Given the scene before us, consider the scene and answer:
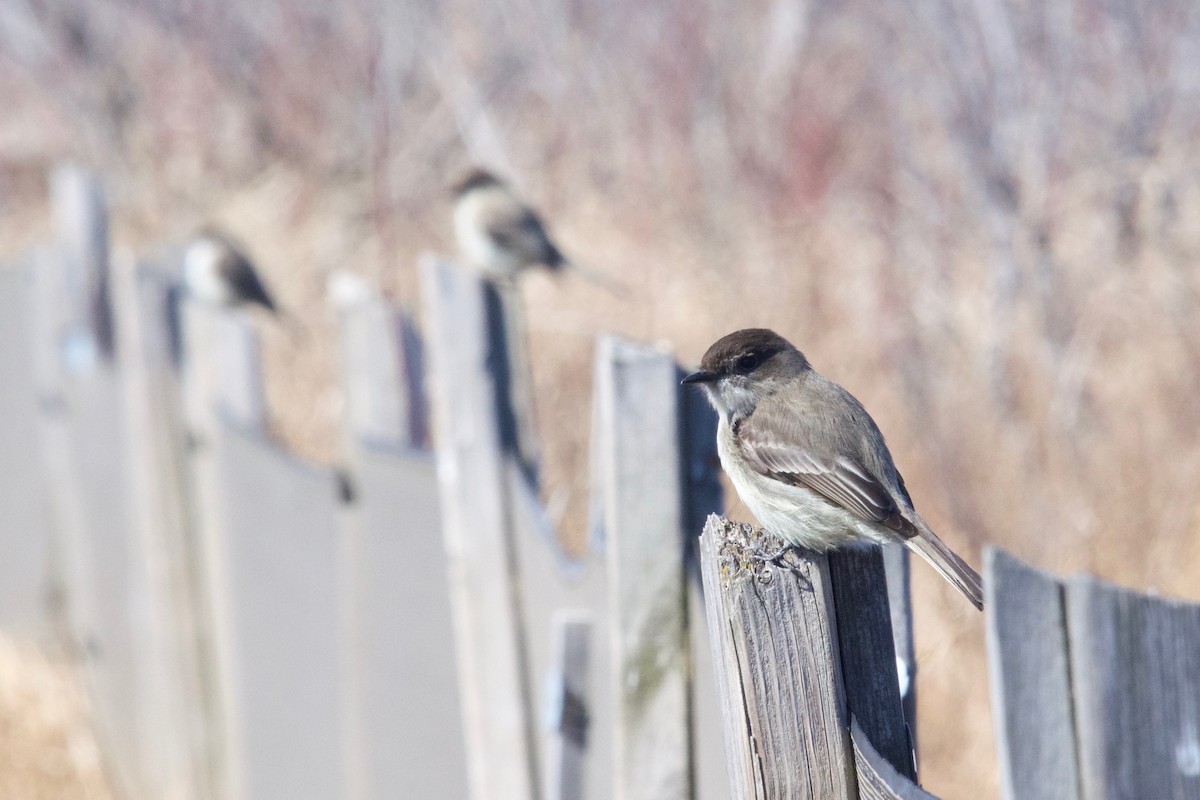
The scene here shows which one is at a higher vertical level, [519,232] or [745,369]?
[519,232]

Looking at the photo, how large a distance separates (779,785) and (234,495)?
3536 millimetres

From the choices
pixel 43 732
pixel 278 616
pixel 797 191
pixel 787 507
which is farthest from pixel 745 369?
pixel 797 191

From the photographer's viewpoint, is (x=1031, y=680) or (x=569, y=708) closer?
(x=1031, y=680)

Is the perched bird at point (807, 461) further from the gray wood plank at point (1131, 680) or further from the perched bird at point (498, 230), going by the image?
the perched bird at point (498, 230)

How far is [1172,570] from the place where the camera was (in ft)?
16.2

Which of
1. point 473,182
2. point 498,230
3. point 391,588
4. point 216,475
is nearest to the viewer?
point 391,588

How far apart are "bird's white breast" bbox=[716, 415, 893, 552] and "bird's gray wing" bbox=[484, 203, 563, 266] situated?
4.71m

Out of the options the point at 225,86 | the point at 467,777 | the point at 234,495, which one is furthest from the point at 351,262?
the point at 467,777

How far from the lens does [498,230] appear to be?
7.66 meters

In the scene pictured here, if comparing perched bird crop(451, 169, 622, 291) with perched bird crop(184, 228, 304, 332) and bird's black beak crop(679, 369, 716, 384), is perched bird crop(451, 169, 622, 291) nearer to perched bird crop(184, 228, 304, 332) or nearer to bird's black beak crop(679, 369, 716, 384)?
perched bird crop(184, 228, 304, 332)

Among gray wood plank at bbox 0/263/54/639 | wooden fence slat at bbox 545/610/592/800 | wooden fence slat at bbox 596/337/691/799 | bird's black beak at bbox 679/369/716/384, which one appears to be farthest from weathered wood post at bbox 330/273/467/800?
gray wood plank at bbox 0/263/54/639

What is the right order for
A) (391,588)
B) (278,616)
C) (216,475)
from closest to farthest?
(391,588)
(278,616)
(216,475)

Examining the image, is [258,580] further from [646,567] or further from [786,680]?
[786,680]

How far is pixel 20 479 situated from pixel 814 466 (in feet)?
17.8
